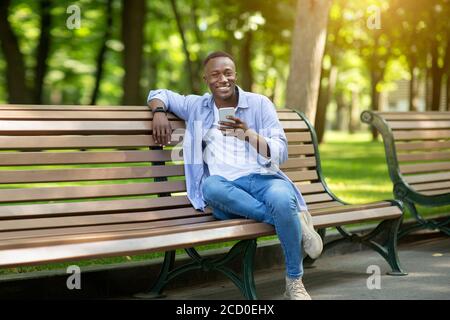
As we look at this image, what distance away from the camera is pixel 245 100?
5.61 metres

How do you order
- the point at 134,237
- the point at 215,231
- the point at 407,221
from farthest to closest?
the point at 407,221 < the point at 215,231 < the point at 134,237

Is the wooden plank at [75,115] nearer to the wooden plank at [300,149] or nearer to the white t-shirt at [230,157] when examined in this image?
the white t-shirt at [230,157]

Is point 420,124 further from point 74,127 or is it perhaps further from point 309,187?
point 74,127

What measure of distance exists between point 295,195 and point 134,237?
1.26m

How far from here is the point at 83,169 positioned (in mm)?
5250

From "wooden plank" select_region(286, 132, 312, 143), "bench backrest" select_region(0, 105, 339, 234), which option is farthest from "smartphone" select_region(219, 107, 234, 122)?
"wooden plank" select_region(286, 132, 312, 143)

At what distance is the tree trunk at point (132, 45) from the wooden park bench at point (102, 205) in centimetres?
1160

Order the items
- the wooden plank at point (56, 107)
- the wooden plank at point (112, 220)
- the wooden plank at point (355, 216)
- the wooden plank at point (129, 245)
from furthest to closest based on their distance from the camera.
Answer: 1. the wooden plank at point (355, 216)
2. the wooden plank at point (56, 107)
3. the wooden plank at point (112, 220)
4. the wooden plank at point (129, 245)

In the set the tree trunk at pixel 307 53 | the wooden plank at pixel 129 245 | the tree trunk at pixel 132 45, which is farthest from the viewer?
the tree trunk at pixel 132 45

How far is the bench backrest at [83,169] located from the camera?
4.97 meters

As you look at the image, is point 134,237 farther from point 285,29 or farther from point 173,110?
point 285,29

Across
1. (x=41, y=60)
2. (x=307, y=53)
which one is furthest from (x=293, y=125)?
(x=41, y=60)

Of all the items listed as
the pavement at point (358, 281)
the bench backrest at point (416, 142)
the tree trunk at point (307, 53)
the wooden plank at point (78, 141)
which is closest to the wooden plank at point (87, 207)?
the wooden plank at point (78, 141)

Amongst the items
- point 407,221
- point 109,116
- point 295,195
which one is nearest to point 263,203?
point 295,195
